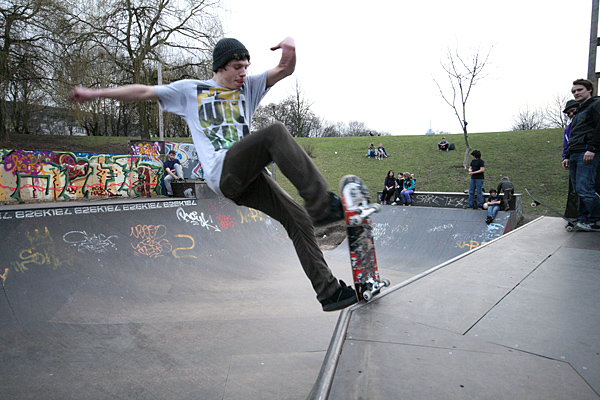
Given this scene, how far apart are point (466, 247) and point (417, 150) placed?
14309 millimetres

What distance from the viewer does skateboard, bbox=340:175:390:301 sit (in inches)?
86.4

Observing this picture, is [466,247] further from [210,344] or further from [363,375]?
[363,375]

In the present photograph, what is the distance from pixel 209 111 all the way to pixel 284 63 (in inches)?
24.6

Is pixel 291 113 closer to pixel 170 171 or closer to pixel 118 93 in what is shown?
pixel 170 171

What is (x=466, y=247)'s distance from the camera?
28.3ft

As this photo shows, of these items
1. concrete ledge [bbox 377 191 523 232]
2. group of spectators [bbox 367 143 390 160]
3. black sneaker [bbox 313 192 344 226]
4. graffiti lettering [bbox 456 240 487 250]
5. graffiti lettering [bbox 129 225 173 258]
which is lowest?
graffiti lettering [bbox 456 240 487 250]

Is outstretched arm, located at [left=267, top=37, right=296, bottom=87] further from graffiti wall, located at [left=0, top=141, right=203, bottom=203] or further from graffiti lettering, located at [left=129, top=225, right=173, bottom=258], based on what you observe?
graffiti wall, located at [left=0, top=141, right=203, bottom=203]

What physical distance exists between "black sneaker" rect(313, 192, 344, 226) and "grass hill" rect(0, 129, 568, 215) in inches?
452

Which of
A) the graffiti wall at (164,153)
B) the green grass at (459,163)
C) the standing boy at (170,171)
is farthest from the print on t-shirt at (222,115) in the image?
the green grass at (459,163)

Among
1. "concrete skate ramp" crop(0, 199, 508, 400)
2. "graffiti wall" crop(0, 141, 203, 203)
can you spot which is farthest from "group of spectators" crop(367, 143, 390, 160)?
"concrete skate ramp" crop(0, 199, 508, 400)

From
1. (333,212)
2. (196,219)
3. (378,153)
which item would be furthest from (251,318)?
(378,153)

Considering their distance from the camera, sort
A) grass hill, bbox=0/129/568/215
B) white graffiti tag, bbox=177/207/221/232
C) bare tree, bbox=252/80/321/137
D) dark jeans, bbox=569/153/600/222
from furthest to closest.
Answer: bare tree, bbox=252/80/321/137 < grass hill, bbox=0/129/568/215 < white graffiti tag, bbox=177/207/221/232 < dark jeans, bbox=569/153/600/222

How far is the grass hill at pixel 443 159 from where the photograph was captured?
1363 centimetres

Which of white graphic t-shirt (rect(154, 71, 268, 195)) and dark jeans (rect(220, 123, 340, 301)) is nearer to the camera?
dark jeans (rect(220, 123, 340, 301))
